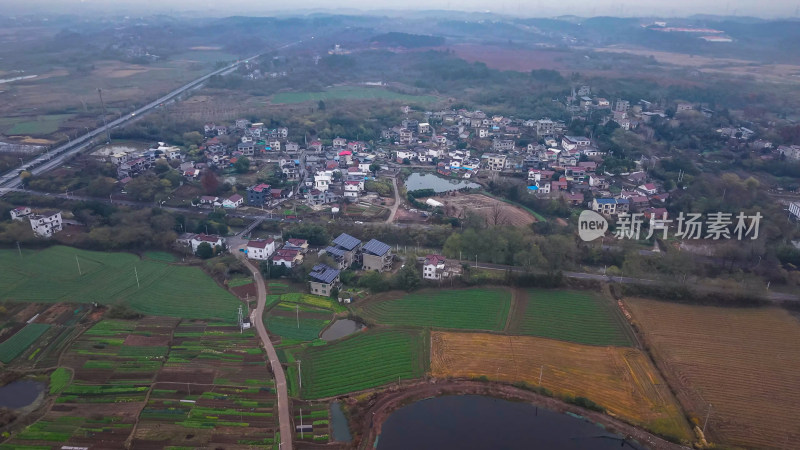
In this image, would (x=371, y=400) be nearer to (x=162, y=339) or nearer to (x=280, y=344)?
(x=280, y=344)

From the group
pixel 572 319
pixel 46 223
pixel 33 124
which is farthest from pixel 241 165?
pixel 572 319

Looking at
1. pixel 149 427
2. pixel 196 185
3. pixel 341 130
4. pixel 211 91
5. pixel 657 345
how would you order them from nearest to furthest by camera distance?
pixel 149 427, pixel 657 345, pixel 196 185, pixel 341 130, pixel 211 91

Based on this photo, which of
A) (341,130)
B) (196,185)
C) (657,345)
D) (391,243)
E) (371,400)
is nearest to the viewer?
(371,400)

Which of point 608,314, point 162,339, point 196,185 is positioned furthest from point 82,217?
point 608,314

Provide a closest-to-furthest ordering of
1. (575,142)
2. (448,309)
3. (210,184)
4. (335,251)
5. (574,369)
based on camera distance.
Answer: (574,369) → (448,309) → (335,251) → (210,184) → (575,142)

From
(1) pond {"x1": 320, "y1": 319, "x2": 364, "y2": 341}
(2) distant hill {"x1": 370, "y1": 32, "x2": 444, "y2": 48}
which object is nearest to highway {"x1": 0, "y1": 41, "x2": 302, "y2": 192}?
(1) pond {"x1": 320, "y1": 319, "x2": 364, "y2": 341}

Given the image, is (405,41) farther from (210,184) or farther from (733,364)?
(733,364)

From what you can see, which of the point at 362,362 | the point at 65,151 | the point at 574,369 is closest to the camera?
the point at 574,369
